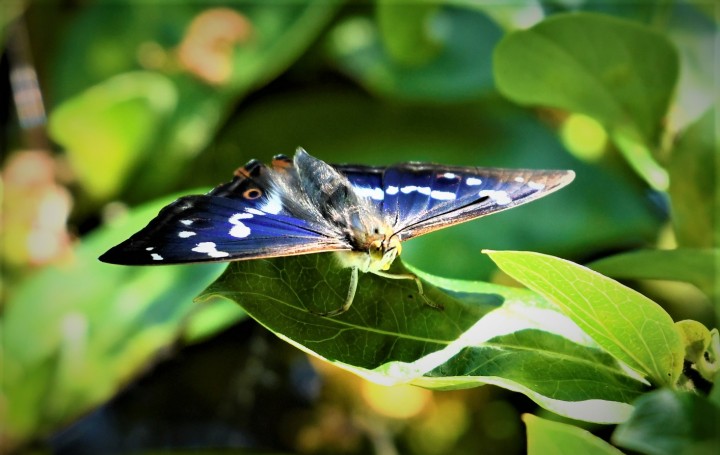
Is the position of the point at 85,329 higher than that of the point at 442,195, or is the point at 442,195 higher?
the point at 442,195

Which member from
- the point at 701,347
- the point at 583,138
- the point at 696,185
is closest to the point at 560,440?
the point at 701,347

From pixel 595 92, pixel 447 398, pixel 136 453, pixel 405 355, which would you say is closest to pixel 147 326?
pixel 136 453

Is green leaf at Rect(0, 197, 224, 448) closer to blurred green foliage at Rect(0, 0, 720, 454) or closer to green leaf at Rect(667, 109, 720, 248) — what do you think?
blurred green foliage at Rect(0, 0, 720, 454)

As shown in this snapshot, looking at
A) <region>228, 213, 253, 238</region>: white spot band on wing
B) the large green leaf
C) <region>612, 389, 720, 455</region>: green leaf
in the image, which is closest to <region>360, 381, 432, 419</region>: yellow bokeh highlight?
the large green leaf

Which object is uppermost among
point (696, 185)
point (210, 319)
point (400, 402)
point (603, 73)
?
point (603, 73)

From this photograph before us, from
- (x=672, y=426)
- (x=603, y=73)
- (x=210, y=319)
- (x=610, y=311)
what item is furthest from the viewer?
(x=210, y=319)

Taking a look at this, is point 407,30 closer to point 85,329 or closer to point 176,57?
point 176,57

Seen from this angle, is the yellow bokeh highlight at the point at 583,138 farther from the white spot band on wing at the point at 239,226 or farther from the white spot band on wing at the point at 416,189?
the white spot band on wing at the point at 239,226
